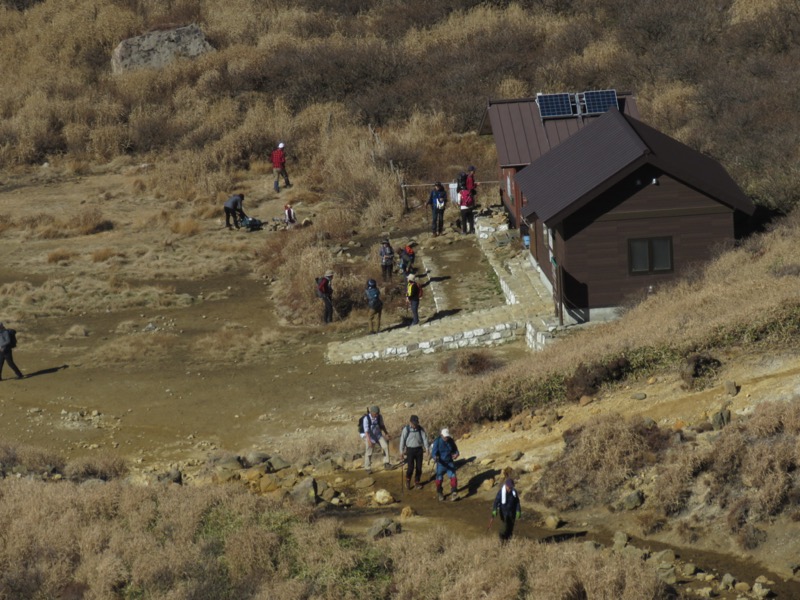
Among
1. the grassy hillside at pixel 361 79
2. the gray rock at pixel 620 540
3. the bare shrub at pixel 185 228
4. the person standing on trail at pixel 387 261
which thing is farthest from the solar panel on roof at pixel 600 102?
the gray rock at pixel 620 540

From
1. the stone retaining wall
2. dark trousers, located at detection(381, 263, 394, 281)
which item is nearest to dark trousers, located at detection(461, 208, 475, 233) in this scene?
dark trousers, located at detection(381, 263, 394, 281)

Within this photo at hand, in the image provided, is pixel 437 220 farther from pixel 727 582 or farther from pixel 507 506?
pixel 727 582

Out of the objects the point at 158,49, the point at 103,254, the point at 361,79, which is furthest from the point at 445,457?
the point at 158,49

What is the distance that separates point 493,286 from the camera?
3145 centimetres

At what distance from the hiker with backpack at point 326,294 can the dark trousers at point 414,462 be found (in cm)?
1191

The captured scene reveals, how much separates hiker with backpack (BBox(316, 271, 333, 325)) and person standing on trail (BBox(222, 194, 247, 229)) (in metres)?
10.0

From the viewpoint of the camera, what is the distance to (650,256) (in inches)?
1051

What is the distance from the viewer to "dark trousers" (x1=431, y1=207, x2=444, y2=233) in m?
36.4

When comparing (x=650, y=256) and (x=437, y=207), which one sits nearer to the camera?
(x=650, y=256)

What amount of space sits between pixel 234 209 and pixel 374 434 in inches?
847

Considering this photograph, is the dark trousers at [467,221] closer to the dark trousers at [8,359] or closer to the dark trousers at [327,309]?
the dark trousers at [327,309]

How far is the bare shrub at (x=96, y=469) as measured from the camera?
66.4 ft

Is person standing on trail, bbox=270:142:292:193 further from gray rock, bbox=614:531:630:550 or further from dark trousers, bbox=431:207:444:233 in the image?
gray rock, bbox=614:531:630:550

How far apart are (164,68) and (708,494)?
44.8m
